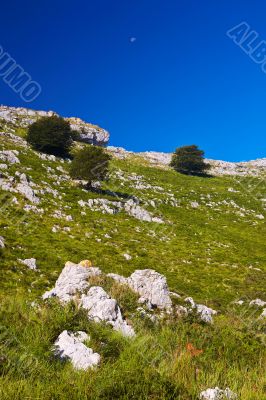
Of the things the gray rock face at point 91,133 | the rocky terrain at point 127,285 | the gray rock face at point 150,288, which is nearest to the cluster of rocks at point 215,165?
the gray rock face at point 91,133

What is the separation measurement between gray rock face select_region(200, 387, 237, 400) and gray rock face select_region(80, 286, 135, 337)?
3047mm

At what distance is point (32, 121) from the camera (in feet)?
250

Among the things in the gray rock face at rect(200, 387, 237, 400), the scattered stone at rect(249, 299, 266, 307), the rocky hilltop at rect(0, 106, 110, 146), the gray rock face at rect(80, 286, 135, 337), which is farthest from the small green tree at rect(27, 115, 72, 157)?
the gray rock face at rect(200, 387, 237, 400)

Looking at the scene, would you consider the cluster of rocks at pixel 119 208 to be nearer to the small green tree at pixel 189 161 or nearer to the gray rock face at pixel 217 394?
the gray rock face at pixel 217 394

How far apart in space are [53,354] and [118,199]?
1398 inches

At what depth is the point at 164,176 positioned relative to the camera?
65375 mm

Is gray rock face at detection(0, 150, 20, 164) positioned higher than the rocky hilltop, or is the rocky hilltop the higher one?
the rocky hilltop

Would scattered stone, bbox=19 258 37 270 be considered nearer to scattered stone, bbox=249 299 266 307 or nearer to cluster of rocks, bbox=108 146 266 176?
scattered stone, bbox=249 299 266 307

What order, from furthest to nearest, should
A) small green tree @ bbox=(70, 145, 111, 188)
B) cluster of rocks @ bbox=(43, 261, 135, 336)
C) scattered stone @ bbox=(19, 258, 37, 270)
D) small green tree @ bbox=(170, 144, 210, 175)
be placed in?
small green tree @ bbox=(170, 144, 210, 175) → small green tree @ bbox=(70, 145, 111, 188) → scattered stone @ bbox=(19, 258, 37, 270) → cluster of rocks @ bbox=(43, 261, 135, 336)

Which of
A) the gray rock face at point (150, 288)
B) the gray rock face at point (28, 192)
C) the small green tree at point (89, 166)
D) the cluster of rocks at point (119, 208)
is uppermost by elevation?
the small green tree at point (89, 166)

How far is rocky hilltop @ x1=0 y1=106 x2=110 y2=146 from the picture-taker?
228 feet

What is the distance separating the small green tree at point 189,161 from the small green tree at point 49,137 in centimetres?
2618

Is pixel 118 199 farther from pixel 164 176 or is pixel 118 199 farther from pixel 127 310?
pixel 127 310

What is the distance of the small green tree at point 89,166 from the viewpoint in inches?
1689
